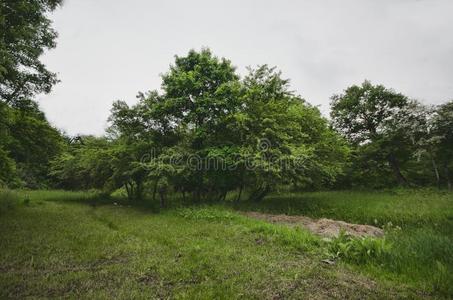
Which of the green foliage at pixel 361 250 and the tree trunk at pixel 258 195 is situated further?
the tree trunk at pixel 258 195

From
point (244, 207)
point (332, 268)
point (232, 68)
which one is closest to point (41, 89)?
point (232, 68)

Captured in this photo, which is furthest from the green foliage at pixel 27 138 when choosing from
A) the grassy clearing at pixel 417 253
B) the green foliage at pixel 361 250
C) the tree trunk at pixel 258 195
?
the grassy clearing at pixel 417 253

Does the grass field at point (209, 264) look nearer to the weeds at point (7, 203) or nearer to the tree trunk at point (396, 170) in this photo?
the weeds at point (7, 203)

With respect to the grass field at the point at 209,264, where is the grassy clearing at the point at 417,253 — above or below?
above

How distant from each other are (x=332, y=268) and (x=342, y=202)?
14.4 m

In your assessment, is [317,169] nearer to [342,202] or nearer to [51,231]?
[342,202]

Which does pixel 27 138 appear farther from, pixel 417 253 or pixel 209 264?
pixel 417 253

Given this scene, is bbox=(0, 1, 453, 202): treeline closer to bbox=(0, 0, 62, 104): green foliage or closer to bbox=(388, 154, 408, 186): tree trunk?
bbox=(0, 0, 62, 104): green foliage

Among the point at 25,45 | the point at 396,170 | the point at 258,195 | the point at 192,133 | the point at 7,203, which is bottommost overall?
the point at 7,203

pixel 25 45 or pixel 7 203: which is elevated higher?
pixel 25 45

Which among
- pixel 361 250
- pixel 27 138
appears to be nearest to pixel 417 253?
pixel 361 250

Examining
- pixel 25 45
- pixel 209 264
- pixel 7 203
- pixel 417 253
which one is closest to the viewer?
pixel 209 264

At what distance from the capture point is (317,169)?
19.3 m

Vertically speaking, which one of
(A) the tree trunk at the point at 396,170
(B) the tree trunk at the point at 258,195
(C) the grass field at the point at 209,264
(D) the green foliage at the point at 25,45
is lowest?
(C) the grass field at the point at 209,264
